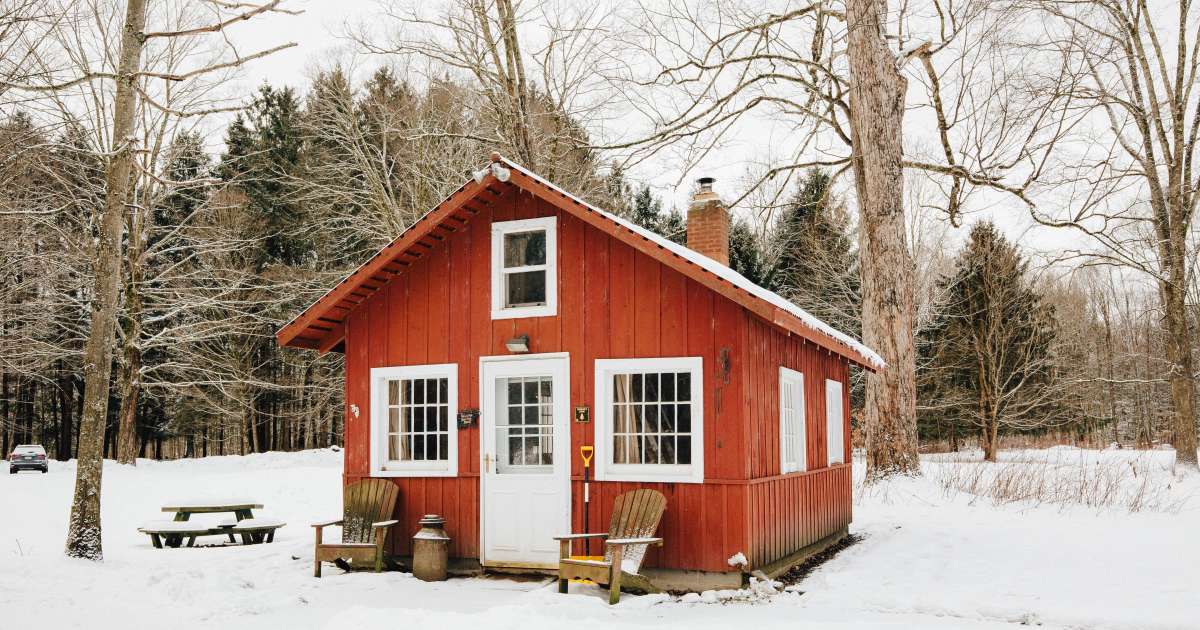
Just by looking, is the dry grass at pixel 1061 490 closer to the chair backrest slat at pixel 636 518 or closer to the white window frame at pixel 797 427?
the white window frame at pixel 797 427

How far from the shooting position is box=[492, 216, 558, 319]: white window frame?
10047 millimetres

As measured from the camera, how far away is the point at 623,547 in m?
8.70

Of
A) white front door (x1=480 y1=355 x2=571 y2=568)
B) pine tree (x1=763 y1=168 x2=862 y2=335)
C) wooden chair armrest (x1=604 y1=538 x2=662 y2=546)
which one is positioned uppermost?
pine tree (x1=763 y1=168 x2=862 y2=335)

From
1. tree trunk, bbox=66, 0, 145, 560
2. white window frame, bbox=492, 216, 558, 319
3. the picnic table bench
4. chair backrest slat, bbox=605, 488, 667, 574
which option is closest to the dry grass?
chair backrest slat, bbox=605, 488, 667, 574

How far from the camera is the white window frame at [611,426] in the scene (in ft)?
30.1

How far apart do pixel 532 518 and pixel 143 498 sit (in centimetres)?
1364

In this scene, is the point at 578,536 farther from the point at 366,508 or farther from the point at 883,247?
the point at 883,247

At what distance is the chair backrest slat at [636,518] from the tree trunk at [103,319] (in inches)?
225

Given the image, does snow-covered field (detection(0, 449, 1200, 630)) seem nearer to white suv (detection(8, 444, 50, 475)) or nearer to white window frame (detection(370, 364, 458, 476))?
white window frame (detection(370, 364, 458, 476))

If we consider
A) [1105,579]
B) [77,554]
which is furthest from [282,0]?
[1105,579]

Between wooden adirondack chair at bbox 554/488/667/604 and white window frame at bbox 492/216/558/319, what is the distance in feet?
7.10

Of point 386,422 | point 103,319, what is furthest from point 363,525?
point 103,319

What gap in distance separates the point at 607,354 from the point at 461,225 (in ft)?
7.61

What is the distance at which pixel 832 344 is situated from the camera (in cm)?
1025
